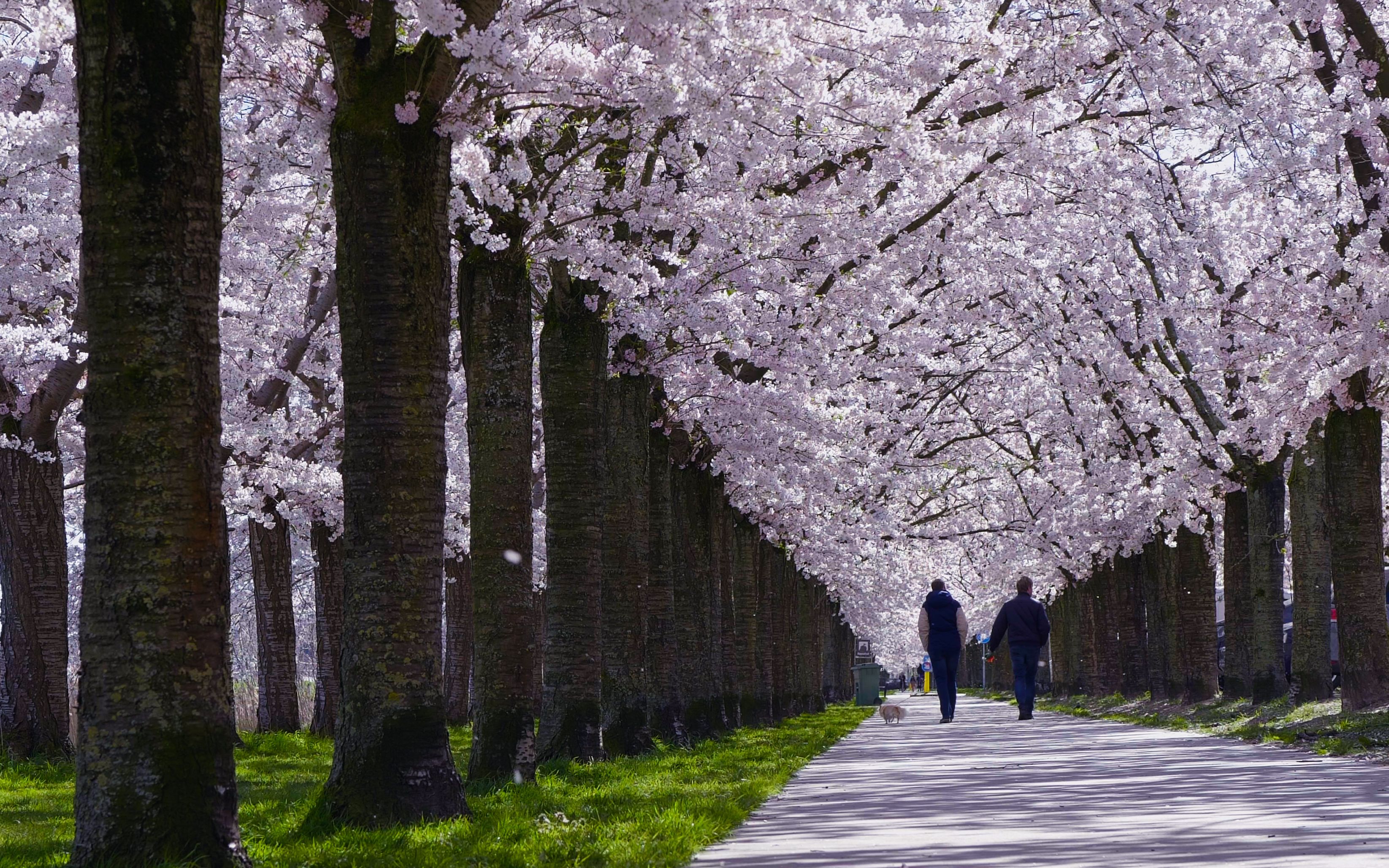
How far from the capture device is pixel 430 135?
10.1 meters

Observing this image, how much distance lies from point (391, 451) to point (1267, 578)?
20055 mm

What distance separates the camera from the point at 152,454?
7152 millimetres

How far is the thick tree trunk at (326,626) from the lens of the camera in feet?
87.4

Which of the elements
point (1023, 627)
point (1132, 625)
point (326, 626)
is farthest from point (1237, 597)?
point (326, 626)

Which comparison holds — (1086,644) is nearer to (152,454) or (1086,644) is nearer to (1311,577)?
(1311,577)

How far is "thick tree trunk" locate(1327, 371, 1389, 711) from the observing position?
19.9m

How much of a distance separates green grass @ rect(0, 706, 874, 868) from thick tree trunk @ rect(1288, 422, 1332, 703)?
28.0ft

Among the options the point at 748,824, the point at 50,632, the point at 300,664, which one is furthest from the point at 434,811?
the point at 300,664

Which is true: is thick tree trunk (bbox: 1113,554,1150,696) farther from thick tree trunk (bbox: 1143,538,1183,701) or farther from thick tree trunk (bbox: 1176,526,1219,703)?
thick tree trunk (bbox: 1176,526,1219,703)

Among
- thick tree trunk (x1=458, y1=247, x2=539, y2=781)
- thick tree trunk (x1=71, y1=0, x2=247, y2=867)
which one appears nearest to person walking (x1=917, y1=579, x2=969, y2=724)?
thick tree trunk (x1=458, y1=247, x2=539, y2=781)

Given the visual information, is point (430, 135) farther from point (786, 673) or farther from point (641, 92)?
point (786, 673)

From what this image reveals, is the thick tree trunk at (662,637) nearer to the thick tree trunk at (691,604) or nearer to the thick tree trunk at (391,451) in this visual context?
the thick tree trunk at (691,604)

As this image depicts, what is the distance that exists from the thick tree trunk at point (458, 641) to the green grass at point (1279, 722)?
490 inches

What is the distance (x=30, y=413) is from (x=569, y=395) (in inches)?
322
